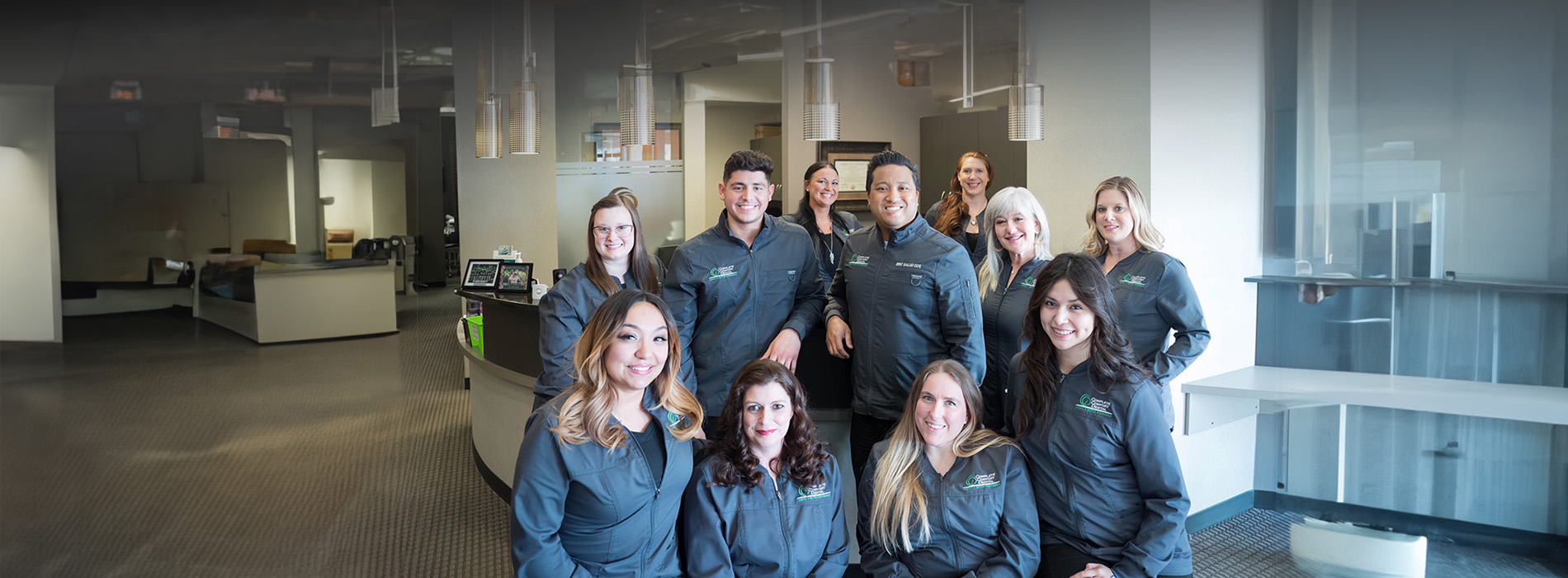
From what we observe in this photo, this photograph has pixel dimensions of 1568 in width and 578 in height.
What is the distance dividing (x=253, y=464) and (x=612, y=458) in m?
1.79

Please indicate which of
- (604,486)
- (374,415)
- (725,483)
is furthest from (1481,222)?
(374,415)

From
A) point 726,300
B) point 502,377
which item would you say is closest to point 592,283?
point 726,300

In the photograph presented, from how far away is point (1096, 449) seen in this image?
7.47 feet

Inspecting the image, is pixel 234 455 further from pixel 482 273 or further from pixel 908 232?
pixel 908 232

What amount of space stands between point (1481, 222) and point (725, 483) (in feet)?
7.95

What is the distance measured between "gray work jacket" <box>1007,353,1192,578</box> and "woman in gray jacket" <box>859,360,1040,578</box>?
3.0 inches

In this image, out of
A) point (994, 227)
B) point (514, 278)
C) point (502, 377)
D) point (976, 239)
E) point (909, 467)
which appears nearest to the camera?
point (909, 467)

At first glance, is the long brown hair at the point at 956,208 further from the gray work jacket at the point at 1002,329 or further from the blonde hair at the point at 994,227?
the gray work jacket at the point at 1002,329

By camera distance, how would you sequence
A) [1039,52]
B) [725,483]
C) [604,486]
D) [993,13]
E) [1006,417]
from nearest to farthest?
1. [604,486]
2. [725,483]
3. [1006,417]
4. [1039,52]
5. [993,13]

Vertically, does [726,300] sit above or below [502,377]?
above

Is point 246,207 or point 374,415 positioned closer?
point 246,207

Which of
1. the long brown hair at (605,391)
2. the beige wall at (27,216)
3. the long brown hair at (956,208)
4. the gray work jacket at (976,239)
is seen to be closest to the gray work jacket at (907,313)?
the gray work jacket at (976,239)

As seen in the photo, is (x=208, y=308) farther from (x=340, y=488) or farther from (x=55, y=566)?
(x=340, y=488)

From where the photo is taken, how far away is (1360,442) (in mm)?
3297
